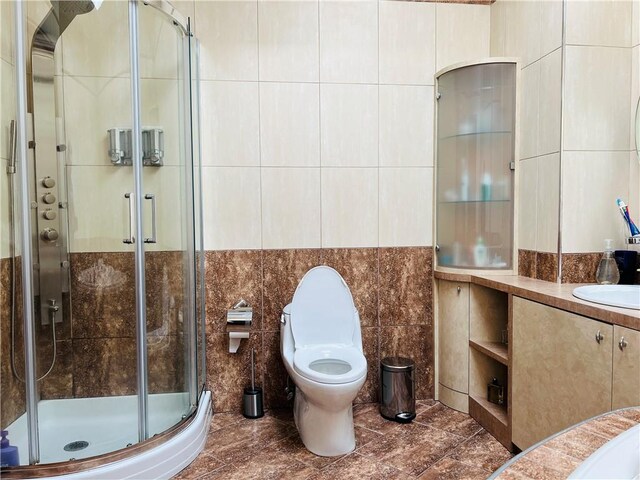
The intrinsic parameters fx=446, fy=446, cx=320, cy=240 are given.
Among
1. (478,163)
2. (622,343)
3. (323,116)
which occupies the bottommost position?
(622,343)

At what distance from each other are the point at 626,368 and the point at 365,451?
1.21 metres

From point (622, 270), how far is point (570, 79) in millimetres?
912

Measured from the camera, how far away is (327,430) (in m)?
2.10

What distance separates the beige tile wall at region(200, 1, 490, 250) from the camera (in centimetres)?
254

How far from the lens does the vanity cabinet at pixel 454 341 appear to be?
2547mm

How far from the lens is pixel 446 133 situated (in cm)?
264

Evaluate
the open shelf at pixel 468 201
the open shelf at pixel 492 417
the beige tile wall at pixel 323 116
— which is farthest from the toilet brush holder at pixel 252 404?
the open shelf at pixel 468 201

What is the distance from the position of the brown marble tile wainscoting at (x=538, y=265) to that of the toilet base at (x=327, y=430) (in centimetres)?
116

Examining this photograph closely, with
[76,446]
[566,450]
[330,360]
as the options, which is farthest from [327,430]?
[566,450]

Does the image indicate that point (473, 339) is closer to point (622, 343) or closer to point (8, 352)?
point (622, 343)

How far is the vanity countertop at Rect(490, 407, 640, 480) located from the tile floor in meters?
1.23

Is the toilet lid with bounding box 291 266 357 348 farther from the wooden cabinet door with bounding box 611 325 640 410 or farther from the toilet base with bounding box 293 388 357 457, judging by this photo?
the wooden cabinet door with bounding box 611 325 640 410

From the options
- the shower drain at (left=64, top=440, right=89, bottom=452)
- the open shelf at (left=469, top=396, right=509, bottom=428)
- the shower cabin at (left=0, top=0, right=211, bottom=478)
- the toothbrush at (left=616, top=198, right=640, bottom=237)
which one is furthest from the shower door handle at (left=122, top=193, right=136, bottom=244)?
the toothbrush at (left=616, top=198, right=640, bottom=237)

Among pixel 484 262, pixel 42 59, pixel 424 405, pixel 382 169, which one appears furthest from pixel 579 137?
pixel 42 59
